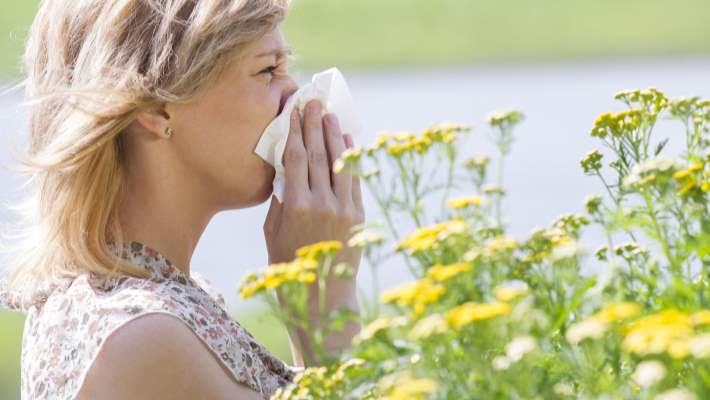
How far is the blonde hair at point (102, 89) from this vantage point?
143cm

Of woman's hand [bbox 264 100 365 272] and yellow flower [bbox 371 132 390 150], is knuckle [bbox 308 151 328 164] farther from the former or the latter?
yellow flower [bbox 371 132 390 150]

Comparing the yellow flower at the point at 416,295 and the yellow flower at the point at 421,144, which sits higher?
the yellow flower at the point at 421,144

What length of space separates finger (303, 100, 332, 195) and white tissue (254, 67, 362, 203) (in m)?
0.02

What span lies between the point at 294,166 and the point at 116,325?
343mm

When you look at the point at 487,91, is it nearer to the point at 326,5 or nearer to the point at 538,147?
the point at 538,147

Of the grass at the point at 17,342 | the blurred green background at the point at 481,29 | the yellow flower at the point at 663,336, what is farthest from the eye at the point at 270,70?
the blurred green background at the point at 481,29

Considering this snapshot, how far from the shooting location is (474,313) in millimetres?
667

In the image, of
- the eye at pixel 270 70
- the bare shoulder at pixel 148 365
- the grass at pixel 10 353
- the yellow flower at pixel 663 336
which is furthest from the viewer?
the grass at pixel 10 353

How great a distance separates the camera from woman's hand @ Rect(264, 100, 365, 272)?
1469 mm

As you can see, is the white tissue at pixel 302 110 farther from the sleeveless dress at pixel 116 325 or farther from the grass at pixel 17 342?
the grass at pixel 17 342

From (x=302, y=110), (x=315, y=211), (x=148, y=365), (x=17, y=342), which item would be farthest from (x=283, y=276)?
(x=17, y=342)

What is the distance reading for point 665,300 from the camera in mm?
816

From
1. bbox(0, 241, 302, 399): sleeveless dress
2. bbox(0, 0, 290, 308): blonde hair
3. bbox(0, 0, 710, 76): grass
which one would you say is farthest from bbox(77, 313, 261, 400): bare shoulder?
bbox(0, 0, 710, 76): grass

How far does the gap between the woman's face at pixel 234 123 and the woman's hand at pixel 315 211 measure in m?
0.04
